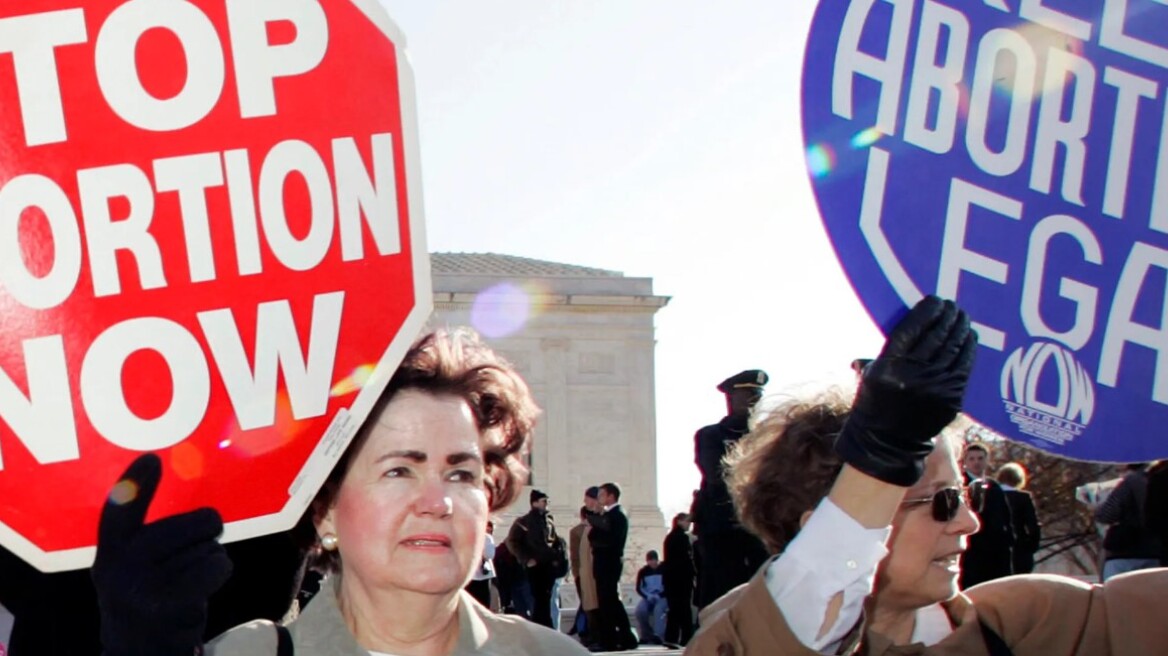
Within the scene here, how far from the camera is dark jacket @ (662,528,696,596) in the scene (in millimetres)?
13125

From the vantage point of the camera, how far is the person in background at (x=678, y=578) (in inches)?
517

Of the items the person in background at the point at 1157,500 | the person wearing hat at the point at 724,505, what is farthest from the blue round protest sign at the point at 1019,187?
the person wearing hat at the point at 724,505

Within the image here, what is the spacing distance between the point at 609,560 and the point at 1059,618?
10.2 m

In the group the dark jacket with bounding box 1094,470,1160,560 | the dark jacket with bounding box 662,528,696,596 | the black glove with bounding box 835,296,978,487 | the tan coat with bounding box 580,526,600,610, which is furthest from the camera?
the dark jacket with bounding box 662,528,696,596

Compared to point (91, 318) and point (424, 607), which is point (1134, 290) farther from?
point (91, 318)

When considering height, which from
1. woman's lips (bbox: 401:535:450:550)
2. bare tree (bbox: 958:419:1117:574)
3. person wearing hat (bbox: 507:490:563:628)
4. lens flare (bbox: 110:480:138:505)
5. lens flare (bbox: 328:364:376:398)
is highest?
lens flare (bbox: 328:364:376:398)

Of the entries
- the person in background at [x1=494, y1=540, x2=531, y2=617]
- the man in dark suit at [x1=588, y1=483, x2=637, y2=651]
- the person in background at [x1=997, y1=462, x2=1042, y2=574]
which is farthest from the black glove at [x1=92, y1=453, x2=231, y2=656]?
the person in background at [x1=494, y1=540, x2=531, y2=617]

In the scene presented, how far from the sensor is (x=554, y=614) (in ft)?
42.8

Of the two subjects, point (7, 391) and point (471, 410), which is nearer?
point (7, 391)

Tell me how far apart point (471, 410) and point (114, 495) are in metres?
0.70

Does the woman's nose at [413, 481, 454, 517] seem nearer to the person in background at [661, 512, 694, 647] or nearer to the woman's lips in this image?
the woman's lips

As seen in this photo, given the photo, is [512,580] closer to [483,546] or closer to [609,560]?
[609,560]

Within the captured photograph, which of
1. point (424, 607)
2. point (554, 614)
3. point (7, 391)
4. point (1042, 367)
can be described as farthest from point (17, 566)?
point (554, 614)

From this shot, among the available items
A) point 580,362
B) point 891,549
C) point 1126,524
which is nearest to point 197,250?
point 891,549
